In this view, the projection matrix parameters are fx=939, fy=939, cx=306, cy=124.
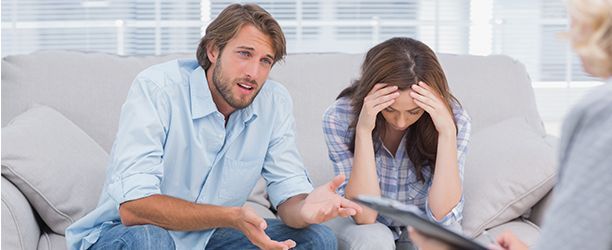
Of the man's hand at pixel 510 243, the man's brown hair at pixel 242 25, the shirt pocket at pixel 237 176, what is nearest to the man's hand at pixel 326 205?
the shirt pocket at pixel 237 176

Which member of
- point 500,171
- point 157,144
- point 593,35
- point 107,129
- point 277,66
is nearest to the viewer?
point 593,35

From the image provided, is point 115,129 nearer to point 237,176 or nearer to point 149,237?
point 237,176

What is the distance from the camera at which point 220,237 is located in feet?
8.27

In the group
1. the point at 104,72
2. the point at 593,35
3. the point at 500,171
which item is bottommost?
the point at 500,171

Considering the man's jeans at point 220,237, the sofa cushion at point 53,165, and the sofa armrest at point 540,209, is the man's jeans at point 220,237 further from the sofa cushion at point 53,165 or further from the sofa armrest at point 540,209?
the sofa armrest at point 540,209

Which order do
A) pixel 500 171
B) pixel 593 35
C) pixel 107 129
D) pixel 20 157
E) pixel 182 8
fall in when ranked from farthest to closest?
pixel 182 8 → pixel 107 129 → pixel 500 171 → pixel 20 157 → pixel 593 35

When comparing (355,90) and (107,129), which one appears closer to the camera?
(355,90)

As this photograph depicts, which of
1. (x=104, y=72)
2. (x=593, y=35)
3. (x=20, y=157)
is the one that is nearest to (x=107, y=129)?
(x=104, y=72)

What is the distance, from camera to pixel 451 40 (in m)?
5.66

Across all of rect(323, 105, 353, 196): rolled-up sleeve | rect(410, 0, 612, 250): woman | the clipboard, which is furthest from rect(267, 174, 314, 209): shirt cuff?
rect(410, 0, 612, 250): woman

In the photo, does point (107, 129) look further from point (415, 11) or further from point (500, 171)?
point (415, 11)

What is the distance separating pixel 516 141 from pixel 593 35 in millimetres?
1989

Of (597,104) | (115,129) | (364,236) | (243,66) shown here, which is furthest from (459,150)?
(597,104)

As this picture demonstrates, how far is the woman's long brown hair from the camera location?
2.60m
